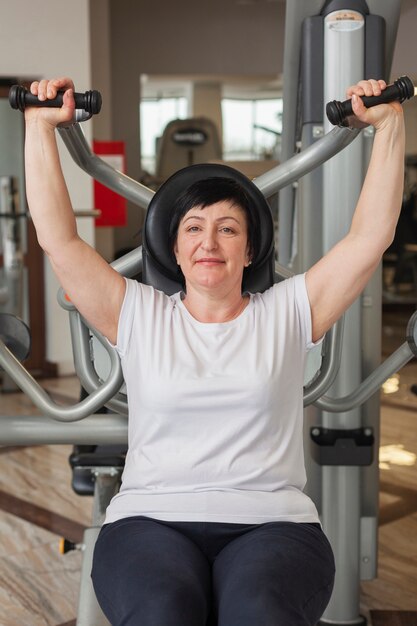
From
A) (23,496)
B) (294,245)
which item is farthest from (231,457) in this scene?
(23,496)

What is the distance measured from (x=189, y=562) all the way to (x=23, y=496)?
2.09m

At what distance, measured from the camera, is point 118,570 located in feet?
4.29

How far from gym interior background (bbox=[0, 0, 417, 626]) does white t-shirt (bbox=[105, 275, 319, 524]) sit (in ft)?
1.64

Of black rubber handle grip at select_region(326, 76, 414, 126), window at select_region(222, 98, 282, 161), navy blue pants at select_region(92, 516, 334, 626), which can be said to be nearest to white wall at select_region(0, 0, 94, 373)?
black rubber handle grip at select_region(326, 76, 414, 126)

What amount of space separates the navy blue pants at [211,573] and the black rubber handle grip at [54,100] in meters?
0.65

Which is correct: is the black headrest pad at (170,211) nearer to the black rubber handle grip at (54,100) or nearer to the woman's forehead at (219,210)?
the woman's forehead at (219,210)

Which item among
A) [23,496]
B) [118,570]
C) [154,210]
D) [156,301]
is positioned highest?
[154,210]

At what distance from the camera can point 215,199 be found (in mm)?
1514

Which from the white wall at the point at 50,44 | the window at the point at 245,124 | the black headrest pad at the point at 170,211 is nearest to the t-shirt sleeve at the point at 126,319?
the black headrest pad at the point at 170,211

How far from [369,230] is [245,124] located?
10.3 metres

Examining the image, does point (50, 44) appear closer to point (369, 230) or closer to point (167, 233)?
point (167, 233)

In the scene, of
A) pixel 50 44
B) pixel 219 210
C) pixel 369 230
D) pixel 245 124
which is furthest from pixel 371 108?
pixel 245 124

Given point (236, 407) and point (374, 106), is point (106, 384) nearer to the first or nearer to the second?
point (236, 407)

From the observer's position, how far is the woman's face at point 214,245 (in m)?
1.48
